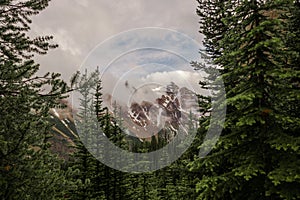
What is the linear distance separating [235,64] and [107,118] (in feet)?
61.3

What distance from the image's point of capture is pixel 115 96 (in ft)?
54.2

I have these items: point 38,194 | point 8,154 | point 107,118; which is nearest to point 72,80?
point 8,154

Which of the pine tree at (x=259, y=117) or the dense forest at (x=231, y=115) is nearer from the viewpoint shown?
the dense forest at (x=231, y=115)

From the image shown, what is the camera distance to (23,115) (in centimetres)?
697

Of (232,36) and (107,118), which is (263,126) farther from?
(107,118)

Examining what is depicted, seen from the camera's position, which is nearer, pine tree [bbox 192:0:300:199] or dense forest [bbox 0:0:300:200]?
dense forest [bbox 0:0:300:200]

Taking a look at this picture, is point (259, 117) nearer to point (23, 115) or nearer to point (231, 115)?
point (231, 115)

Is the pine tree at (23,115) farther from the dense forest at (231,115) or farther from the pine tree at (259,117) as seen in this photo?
the pine tree at (259,117)

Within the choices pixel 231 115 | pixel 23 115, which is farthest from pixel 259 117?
pixel 23 115

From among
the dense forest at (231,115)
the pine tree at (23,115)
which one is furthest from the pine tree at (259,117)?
the pine tree at (23,115)

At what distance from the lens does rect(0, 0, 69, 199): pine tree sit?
6.51 meters

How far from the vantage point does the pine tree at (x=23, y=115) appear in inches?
256

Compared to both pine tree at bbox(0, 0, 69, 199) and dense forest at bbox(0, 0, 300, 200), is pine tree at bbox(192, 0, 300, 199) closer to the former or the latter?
dense forest at bbox(0, 0, 300, 200)

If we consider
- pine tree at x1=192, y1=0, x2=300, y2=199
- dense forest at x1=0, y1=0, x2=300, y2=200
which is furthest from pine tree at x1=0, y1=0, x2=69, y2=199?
pine tree at x1=192, y1=0, x2=300, y2=199
